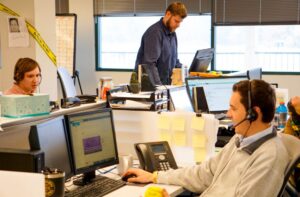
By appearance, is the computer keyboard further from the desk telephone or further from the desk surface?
the desk surface

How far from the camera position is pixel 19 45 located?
16.7ft

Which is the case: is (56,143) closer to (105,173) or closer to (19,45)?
(105,173)

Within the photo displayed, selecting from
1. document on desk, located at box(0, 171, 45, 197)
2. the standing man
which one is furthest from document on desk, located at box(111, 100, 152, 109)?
document on desk, located at box(0, 171, 45, 197)

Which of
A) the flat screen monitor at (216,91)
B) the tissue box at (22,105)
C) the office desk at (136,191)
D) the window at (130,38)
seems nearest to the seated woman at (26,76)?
the flat screen monitor at (216,91)

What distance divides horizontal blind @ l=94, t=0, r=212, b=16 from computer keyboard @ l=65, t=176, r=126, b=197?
4189mm

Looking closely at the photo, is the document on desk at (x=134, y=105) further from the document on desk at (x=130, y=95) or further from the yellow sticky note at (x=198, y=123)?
the yellow sticky note at (x=198, y=123)

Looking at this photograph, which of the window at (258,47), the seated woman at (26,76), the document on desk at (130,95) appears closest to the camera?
the document on desk at (130,95)

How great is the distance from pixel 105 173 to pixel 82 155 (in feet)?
1.18

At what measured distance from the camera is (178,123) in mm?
3109

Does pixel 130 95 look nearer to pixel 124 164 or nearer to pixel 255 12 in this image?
pixel 124 164

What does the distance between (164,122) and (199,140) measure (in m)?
0.24

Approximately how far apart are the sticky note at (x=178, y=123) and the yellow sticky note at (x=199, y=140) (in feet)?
0.30

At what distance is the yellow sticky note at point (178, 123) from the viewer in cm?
310

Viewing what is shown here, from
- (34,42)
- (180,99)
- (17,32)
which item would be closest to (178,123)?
(180,99)
